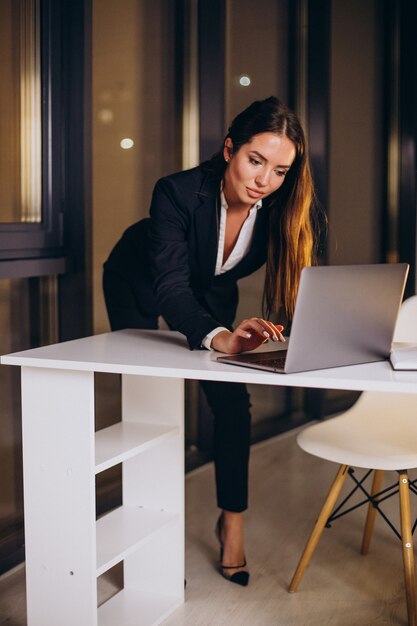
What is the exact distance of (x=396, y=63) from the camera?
484 centimetres

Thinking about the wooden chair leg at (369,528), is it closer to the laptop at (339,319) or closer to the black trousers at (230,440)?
the black trousers at (230,440)

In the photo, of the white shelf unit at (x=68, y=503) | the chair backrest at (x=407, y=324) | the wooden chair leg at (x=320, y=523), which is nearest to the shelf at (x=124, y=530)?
the white shelf unit at (x=68, y=503)

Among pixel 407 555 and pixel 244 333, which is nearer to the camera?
pixel 244 333

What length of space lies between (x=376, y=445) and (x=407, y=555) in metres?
0.28

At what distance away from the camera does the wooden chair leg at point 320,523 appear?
2189mm

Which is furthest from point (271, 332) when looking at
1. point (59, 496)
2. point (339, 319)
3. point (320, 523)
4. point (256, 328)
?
point (320, 523)

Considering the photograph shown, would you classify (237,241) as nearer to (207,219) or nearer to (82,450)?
(207,219)

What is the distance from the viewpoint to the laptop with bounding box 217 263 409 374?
1602 millimetres

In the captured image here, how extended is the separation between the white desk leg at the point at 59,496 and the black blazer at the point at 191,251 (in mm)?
329

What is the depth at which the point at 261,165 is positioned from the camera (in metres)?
2.07

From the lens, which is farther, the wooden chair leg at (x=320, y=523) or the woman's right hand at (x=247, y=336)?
the wooden chair leg at (x=320, y=523)

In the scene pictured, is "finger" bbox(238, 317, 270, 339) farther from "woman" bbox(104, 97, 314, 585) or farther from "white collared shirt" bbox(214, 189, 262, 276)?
"white collared shirt" bbox(214, 189, 262, 276)

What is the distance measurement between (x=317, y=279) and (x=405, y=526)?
0.81 m

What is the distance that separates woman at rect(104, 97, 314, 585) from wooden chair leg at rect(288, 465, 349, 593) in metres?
0.15
